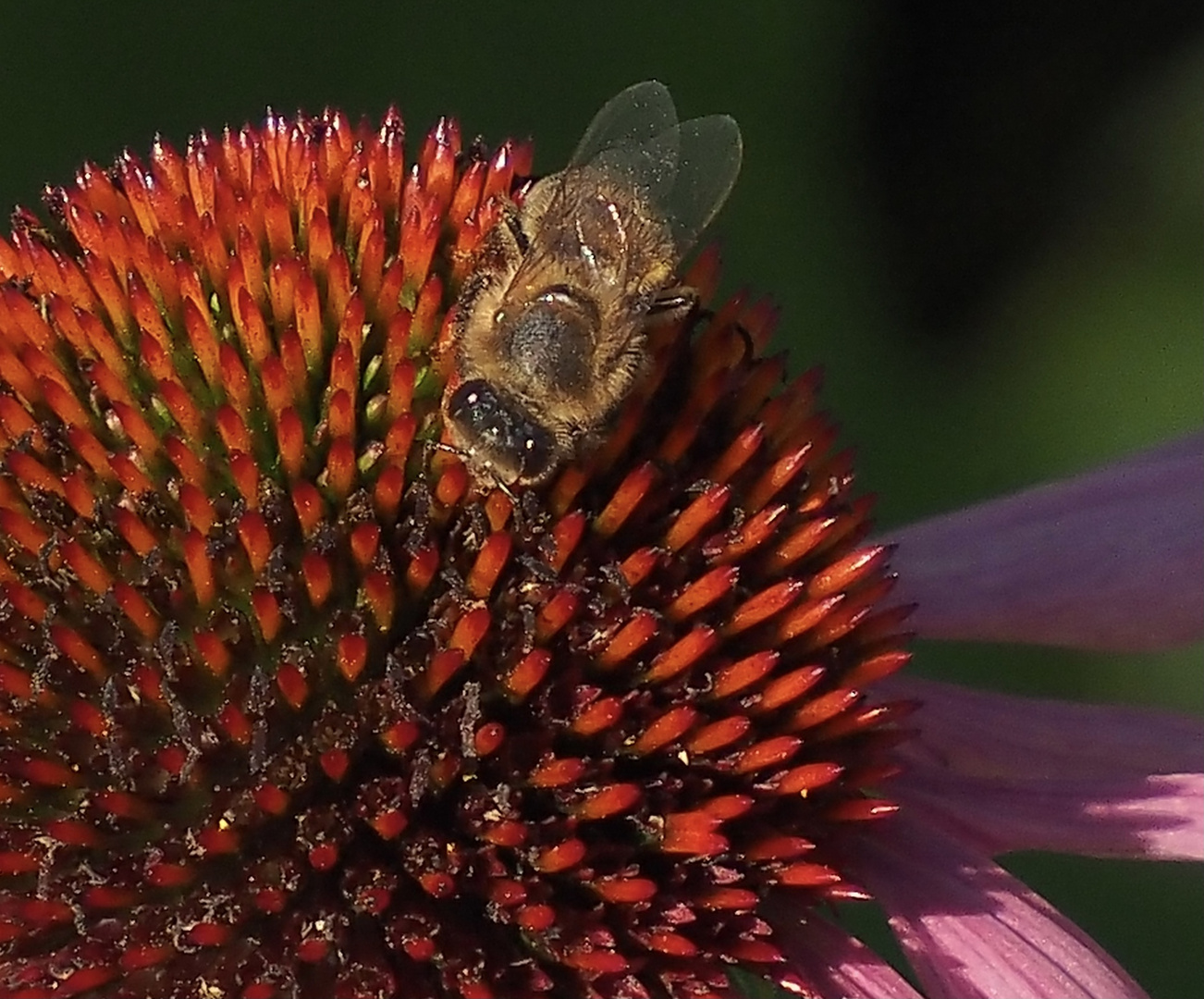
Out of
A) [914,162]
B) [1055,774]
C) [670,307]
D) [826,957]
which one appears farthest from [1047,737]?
[914,162]

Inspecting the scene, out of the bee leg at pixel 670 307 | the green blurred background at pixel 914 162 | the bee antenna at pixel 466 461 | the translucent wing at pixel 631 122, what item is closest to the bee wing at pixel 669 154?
the translucent wing at pixel 631 122

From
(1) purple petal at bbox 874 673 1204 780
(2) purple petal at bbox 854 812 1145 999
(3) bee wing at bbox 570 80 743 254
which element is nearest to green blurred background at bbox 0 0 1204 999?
(1) purple petal at bbox 874 673 1204 780

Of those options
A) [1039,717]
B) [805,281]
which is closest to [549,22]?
[805,281]

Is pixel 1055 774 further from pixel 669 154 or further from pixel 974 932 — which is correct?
pixel 669 154

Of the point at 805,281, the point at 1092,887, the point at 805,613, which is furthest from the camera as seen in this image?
the point at 805,281

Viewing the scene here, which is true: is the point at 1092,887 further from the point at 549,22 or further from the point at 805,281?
the point at 549,22

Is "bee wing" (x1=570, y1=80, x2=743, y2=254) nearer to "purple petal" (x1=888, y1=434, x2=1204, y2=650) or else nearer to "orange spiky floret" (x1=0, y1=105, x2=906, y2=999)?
"orange spiky floret" (x1=0, y1=105, x2=906, y2=999)
